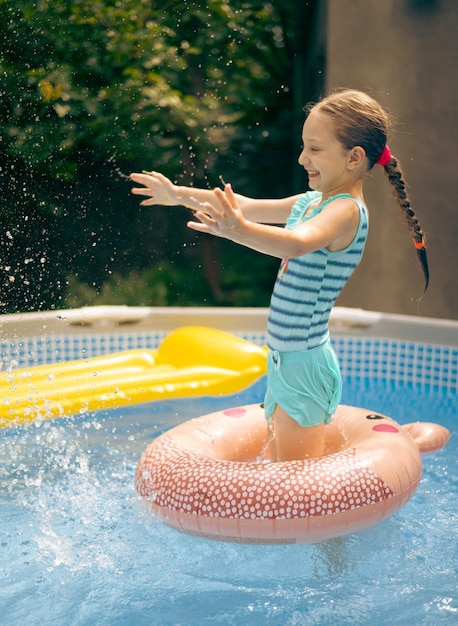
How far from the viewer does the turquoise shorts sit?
261 centimetres

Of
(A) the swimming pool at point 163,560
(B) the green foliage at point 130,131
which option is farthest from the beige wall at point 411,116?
(A) the swimming pool at point 163,560

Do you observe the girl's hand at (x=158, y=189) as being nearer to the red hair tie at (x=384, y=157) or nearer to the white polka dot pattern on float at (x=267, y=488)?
the red hair tie at (x=384, y=157)

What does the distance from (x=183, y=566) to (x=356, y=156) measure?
1.44 metres

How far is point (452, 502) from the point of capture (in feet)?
10.5

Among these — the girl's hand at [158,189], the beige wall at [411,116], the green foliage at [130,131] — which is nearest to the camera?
the girl's hand at [158,189]

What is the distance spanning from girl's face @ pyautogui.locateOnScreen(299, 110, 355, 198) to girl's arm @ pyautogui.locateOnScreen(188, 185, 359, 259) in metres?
0.09

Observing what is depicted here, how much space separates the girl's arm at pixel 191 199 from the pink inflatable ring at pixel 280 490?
2.84 ft

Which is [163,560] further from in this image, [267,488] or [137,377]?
[137,377]

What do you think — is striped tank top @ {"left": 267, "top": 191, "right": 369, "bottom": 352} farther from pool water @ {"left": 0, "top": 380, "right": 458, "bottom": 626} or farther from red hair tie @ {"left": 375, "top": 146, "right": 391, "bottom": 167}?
pool water @ {"left": 0, "top": 380, "right": 458, "bottom": 626}

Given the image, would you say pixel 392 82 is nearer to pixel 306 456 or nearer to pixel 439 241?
pixel 439 241

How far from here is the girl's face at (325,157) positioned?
8.27ft

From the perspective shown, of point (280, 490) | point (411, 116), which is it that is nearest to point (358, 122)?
point (280, 490)

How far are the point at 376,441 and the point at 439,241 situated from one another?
3175mm

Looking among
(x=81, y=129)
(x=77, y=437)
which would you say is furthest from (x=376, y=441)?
(x=81, y=129)
